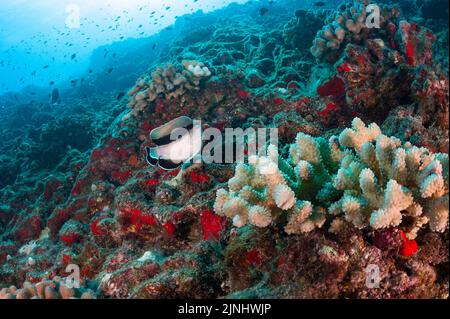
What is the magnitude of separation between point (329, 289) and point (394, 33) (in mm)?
4853

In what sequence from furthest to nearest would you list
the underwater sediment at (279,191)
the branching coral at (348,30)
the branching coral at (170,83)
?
A: the branching coral at (170,83) → the branching coral at (348,30) → the underwater sediment at (279,191)

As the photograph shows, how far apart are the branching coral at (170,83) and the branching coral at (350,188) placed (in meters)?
3.88

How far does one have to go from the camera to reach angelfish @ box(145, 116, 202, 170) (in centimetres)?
314

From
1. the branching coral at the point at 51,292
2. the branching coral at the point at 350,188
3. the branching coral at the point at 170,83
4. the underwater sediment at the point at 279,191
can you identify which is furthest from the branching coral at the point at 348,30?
the branching coral at the point at 51,292

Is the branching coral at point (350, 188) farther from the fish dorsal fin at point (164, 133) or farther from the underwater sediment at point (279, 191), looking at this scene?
the fish dorsal fin at point (164, 133)

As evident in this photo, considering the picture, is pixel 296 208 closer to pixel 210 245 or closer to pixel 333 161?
pixel 333 161

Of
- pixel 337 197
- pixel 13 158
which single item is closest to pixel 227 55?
pixel 337 197

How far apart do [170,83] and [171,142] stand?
328 cm

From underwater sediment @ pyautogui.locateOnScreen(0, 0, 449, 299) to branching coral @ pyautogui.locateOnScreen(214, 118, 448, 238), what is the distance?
0.01m

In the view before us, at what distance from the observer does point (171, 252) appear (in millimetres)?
3484

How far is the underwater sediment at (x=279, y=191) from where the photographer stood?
2031 mm

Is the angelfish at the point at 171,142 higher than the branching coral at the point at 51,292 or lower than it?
higher

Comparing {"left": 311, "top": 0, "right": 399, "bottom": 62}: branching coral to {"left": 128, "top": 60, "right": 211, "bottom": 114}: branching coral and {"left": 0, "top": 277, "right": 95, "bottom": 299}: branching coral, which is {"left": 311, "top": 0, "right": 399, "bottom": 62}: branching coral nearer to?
{"left": 128, "top": 60, "right": 211, "bottom": 114}: branching coral


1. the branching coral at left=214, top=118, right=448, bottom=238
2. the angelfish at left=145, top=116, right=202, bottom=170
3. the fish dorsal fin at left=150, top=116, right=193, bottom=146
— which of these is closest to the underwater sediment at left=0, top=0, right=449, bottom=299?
the branching coral at left=214, top=118, right=448, bottom=238
